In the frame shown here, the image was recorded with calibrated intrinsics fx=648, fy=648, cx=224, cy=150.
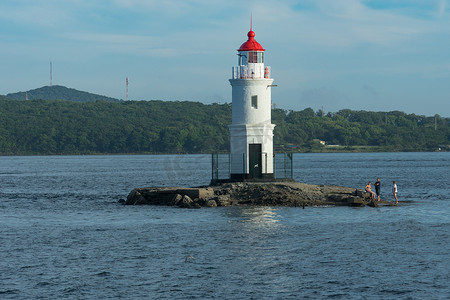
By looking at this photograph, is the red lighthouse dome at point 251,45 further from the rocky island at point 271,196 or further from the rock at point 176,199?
the rock at point 176,199

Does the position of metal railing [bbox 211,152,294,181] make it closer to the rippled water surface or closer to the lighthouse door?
the lighthouse door

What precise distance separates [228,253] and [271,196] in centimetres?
1513

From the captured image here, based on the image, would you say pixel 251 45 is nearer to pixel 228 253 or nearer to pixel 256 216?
pixel 256 216

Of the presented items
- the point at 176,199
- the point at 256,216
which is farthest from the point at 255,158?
the point at 256,216

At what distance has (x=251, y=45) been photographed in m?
47.1

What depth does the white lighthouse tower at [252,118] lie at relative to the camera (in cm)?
4644

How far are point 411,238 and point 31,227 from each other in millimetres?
22194

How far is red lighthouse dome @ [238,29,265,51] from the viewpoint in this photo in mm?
46969

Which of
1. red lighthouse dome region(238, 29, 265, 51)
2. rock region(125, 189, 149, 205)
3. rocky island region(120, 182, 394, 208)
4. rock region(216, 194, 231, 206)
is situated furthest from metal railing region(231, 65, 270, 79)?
rock region(125, 189, 149, 205)

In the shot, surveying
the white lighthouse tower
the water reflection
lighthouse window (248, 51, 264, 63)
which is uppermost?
lighthouse window (248, 51, 264, 63)

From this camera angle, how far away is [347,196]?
4494cm

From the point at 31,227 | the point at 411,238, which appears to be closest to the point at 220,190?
the point at 31,227

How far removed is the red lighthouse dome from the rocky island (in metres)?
9.75

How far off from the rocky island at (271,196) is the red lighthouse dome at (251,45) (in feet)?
32.0
